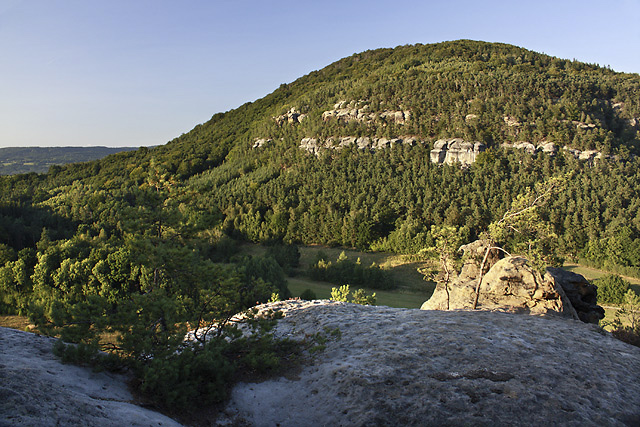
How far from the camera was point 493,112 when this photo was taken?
66.4m

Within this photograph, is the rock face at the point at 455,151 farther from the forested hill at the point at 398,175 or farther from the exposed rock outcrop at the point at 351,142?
the exposed rock outcrop at the point at 351,142

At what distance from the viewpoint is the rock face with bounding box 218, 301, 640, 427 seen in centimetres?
604

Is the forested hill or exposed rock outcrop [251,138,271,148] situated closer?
the forested hill

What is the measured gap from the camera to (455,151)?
62.5 m

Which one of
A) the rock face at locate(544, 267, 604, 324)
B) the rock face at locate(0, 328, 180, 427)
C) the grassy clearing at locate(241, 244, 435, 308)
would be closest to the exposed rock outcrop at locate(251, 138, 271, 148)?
the grassy clearing at locate(241, 244, 435, 308)

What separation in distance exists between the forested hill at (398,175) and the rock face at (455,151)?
165 cm

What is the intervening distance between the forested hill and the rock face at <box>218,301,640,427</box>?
17872 millimetres

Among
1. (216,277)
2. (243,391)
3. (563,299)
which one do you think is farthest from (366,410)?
(563,299)

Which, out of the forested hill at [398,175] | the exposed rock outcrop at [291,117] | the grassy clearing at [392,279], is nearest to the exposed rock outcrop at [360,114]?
the forested hill at [398,175]

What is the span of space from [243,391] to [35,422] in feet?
11.4

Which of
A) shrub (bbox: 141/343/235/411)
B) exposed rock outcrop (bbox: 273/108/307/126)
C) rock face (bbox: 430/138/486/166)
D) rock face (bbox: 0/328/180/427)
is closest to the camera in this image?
rock face (bbox: 0/328/180/427)

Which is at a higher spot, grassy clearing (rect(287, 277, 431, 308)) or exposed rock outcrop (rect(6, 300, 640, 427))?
exposed rock outcrop (rect(6, 300, 640, 427))

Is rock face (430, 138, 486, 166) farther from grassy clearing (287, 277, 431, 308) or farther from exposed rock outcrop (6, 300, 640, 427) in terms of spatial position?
exposed rock outcrop (6, 300, 640, 427)

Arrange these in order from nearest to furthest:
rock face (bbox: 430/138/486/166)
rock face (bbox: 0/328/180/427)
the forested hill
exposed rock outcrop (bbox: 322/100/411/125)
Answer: rock face (bbox: 0/328/180/427) < the forested hill < rock face (bbox: 430/138/486/166) < exposed rock outcrop (bbox: 322/100/411/125)
